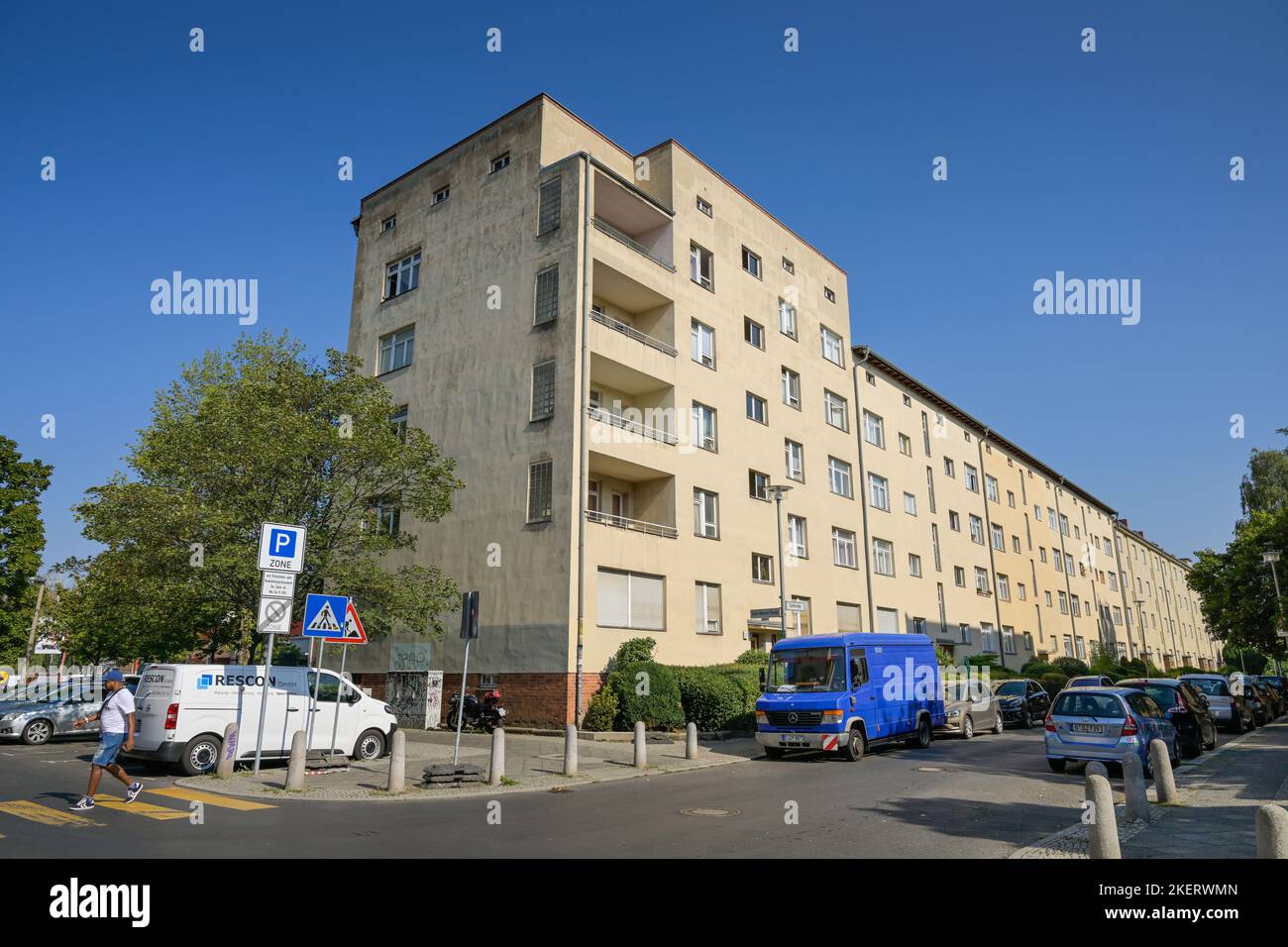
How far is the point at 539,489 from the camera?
2344 cm

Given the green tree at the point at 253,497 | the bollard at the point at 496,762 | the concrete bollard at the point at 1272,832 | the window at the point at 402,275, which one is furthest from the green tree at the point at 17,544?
the concrete bollard at the point at 1272,832

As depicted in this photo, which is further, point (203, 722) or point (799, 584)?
point (799, 584)

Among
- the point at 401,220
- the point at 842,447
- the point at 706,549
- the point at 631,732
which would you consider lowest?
the point at 631,732

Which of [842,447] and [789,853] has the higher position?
[842,447]

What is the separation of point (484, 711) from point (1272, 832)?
19.2m

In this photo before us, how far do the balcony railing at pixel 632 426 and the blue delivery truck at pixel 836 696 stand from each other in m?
8.88

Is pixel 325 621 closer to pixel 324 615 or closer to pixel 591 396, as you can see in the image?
pixel 324 615

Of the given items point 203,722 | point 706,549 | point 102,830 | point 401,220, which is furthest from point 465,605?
point 401,220

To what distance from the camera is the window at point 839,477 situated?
1393 inches

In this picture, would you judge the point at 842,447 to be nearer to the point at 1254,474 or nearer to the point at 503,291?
the point at 503,291

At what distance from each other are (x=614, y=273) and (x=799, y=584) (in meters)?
13.9

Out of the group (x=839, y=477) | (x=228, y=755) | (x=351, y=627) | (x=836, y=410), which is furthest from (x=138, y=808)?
(x=836, y=410)
